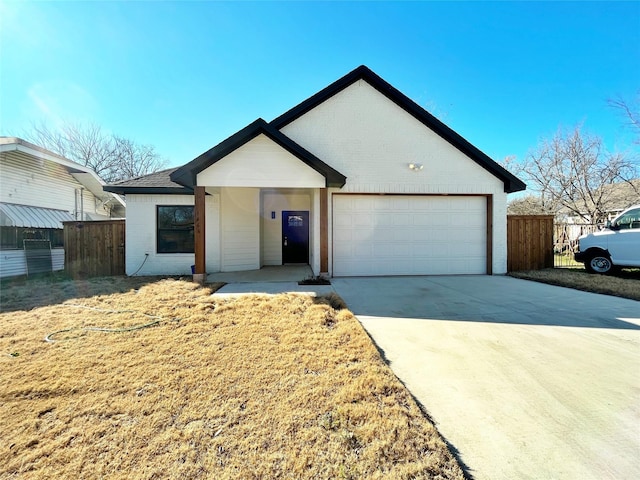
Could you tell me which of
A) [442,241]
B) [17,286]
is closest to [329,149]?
[442,241]

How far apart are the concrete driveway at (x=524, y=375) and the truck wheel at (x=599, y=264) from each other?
14.3ft

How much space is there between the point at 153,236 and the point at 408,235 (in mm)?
8920

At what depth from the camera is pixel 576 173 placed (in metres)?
19.5

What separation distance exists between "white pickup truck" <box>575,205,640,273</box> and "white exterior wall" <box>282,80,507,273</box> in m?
2.90

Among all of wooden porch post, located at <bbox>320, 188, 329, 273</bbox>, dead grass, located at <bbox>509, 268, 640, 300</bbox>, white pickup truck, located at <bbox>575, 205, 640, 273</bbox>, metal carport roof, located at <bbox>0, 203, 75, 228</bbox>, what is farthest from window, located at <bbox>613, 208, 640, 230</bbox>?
metal carport roof, located at <bbox>0, 203, 75, 228</bbox>

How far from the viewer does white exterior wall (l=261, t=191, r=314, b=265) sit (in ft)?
38.3

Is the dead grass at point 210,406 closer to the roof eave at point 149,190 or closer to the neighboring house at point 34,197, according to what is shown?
the roof eave at point 149,190

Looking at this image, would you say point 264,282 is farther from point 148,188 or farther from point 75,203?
point 75,203

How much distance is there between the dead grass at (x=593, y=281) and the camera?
659 cm

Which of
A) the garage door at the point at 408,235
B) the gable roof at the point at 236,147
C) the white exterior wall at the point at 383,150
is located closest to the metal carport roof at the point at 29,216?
the gable roof at the point at 236,147

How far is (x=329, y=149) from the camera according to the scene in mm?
8859

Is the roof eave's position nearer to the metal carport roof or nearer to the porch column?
the porch column

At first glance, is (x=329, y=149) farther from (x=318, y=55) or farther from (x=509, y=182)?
(x=509, y=182)

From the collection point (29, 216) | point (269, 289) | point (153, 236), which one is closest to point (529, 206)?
point (269, 289)
